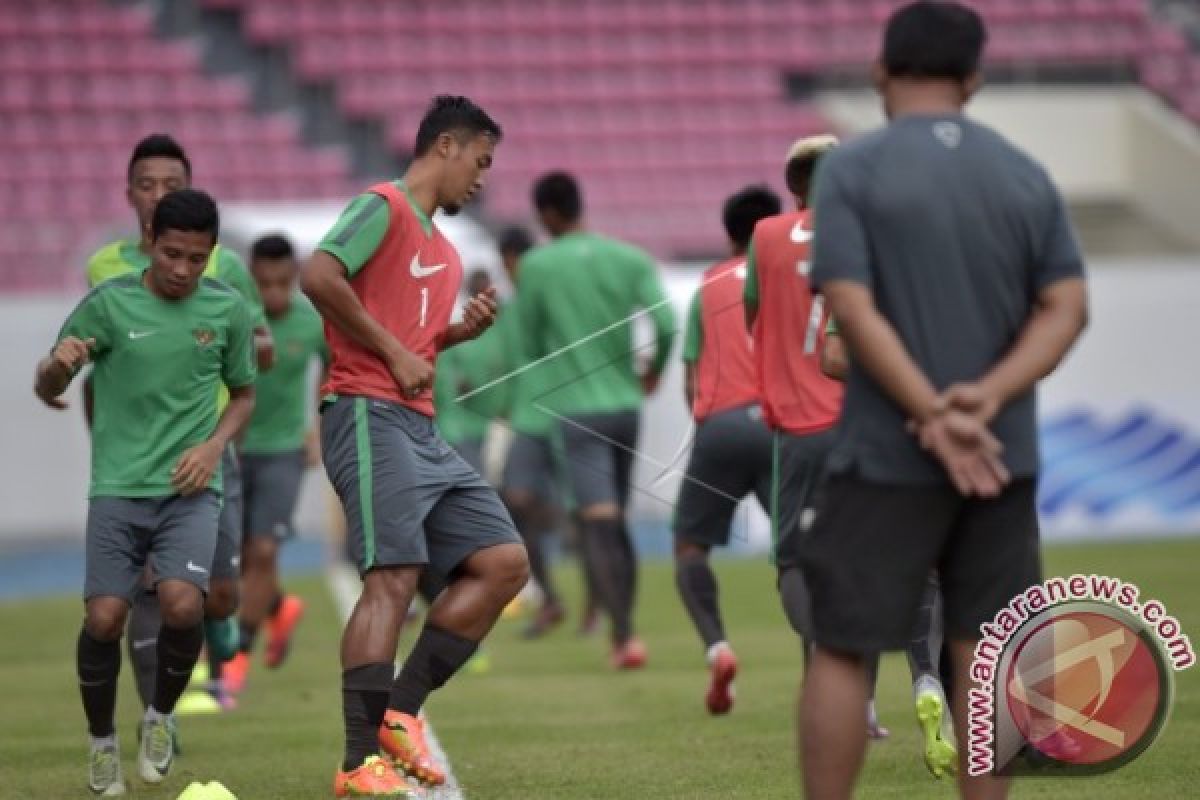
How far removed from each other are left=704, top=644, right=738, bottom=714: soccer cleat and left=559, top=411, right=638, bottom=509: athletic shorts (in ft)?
8.98

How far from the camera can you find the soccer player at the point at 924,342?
186 inches

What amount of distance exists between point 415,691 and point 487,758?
3.38ft

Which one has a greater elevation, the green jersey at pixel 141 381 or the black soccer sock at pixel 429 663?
the green jersey at pixel 141 381

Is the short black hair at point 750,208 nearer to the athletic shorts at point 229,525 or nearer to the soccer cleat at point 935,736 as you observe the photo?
the athletic shorts at point 229,525

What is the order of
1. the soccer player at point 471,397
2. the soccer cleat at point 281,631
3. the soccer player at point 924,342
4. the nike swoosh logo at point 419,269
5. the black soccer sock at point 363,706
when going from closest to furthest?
the soccer player at point 924,342 → the black soccer sock at point 363,706 → the nike swoosh logo at point 419,269 → the soccer cleat at point 281,631 → the soccer player at point 471,397

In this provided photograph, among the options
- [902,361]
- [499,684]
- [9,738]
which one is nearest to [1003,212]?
[902,361]

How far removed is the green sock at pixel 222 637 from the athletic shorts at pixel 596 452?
2682mm

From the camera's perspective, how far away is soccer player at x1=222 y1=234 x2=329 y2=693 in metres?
10.7

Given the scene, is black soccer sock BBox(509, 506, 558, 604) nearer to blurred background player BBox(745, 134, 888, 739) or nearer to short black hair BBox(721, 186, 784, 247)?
short black hair BBox(721, 186, 784, 247)

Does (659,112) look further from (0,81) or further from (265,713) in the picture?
(265,713)

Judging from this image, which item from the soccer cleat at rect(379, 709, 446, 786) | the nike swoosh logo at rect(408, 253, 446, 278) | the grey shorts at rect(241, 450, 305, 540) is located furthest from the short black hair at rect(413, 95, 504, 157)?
the grey shorts at rect(241, 450, 305, 540)

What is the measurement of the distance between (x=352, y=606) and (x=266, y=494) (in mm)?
3514

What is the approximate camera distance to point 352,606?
1414 cm

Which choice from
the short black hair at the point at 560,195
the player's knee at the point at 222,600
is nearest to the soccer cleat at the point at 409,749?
the player's knee at the point at 222,600
